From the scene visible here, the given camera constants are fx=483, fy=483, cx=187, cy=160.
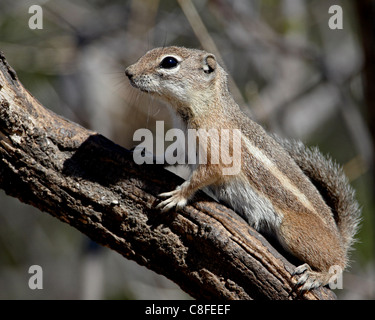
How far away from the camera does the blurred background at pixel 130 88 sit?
25.5ft

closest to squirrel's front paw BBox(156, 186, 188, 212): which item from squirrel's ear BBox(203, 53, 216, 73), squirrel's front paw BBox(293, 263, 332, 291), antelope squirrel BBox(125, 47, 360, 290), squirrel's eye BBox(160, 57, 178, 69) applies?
antelope squirrel BBox(125, 47, 360, 290)

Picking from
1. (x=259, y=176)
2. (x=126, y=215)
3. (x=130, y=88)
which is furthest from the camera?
(x=130, y=88)

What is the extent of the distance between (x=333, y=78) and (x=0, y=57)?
5344mm

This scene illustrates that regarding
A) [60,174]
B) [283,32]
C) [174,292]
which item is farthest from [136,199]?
[283,32]

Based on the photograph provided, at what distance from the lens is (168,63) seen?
444 cm

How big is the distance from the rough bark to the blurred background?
290 cm

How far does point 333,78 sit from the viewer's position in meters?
7.50

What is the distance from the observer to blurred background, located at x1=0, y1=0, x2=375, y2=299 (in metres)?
7.77

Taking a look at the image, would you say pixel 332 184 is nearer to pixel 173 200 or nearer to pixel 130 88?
pixel 173 200

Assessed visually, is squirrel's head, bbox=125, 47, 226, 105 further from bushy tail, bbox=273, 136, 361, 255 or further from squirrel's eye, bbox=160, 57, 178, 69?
bushy tail, bbox=273, 136, 361, 255

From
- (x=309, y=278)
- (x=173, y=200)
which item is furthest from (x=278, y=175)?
(x=173, y=200)

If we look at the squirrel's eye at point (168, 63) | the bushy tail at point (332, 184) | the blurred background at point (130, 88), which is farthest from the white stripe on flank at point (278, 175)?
the blurred background at point (130, 88)

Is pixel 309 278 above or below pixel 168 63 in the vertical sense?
below

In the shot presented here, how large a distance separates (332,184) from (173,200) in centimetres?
170
